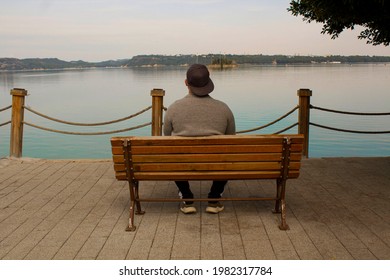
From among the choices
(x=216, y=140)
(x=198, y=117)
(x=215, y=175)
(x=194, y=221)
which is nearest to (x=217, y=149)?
(x=216, y=140)

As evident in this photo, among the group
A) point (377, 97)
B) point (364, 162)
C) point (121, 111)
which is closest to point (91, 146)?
point (121, 111)

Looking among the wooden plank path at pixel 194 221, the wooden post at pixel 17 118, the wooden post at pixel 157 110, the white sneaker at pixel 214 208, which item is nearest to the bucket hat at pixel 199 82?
the white sneaker at pixel 214 208

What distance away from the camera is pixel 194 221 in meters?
5.03

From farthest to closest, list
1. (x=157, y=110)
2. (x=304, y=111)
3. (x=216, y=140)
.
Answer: (x=157, y=110) < (x=304, y=111) < (x=216, y=140)

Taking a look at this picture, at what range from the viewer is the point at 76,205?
19.0 feet

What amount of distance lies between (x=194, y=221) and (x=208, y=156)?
794 mm

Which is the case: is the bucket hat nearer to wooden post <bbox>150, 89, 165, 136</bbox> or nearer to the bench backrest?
the bench backrest

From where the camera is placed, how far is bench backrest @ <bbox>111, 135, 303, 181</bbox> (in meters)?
4.60

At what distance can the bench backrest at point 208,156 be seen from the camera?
4.60 metres

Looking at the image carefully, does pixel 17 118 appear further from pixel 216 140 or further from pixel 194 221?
pixel 216 140

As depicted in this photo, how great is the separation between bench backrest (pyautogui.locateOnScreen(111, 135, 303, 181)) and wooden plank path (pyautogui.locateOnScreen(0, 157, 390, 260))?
561mm

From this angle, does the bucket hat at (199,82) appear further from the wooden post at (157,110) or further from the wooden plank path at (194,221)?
the wooden post at (157,110)

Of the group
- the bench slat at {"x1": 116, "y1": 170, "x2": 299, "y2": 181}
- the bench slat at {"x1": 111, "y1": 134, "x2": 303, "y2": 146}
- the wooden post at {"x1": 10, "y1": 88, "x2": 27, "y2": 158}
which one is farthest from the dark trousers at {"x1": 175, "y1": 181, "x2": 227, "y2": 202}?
the wooden post at {"x1": 10, "y1": 88, "x2": 27, "y2": 158}
